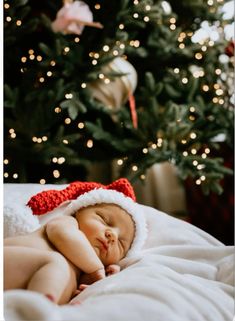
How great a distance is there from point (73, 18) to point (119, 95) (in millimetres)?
301

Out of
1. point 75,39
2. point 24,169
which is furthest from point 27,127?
point 75,39

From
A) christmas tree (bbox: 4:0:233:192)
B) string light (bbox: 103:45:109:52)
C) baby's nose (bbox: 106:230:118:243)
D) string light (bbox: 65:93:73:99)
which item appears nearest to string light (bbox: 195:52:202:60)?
christmas tree (bbox: 4:0:233:192)

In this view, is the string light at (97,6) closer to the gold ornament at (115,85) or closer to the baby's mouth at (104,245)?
the gold ornament at (115,85)

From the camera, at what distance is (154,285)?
58cm

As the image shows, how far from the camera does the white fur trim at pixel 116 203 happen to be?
672 millimetres

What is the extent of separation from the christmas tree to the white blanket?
2.08 ft

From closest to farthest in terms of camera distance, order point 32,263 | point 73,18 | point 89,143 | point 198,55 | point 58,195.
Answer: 1. point 32,263
2. point 58,195
3. point 73,18
4. point 89,143
5. point 198,55

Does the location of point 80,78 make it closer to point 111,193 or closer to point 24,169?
point 24,169

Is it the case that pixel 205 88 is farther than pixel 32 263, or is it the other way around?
pixel 205 88

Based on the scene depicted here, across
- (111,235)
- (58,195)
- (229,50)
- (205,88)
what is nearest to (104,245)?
(111,235)

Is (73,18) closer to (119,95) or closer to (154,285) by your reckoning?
(119,95)

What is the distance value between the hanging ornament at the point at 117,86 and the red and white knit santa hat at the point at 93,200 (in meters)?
0.86

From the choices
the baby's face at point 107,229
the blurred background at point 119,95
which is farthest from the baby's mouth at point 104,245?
the blurred background at point 119,95

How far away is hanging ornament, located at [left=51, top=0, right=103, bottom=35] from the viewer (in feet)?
4.76
